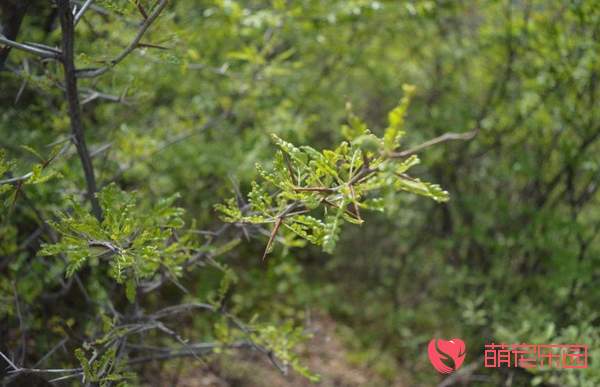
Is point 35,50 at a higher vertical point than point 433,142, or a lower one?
higher

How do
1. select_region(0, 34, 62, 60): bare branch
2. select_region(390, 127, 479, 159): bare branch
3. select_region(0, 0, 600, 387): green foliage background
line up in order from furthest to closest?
select_region(0, 0, 600, 387): green foliage background → select_region(0, 34, 62, 60): bare branch → select_region(390, 127, 479, 159): bare branch

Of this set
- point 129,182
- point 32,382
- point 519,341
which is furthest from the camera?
point 129,182

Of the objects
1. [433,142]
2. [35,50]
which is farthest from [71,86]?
[433,142]

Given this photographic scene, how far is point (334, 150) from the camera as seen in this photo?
2465 millimetres

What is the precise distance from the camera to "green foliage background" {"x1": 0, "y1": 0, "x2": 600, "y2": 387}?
7.90 ft

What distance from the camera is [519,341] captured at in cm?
311

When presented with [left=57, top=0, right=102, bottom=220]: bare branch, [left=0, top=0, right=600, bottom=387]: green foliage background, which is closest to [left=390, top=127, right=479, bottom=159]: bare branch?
[left=0, top=0, right=600, bottom=387]: green foliage background

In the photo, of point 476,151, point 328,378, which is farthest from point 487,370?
point 476,151

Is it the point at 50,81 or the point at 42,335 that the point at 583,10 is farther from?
the point at 42,335

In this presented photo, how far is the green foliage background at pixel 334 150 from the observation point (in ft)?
7.90

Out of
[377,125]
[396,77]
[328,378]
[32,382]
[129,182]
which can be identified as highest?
[396,77]

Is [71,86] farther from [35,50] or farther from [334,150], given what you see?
[334,150]

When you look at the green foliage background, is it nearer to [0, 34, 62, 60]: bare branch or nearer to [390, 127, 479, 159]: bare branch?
[0, 34, 62, 60]: bare branch

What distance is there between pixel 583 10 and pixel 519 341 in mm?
1980
